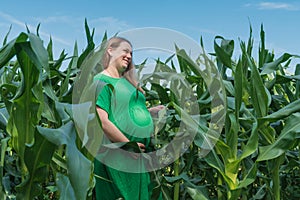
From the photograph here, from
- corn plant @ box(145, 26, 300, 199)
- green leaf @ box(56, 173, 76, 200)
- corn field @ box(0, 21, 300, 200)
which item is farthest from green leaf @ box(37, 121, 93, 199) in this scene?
corn plant @ box(145, 26, 300, 199)

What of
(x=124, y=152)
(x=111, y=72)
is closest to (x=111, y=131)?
(x=124, y=152)

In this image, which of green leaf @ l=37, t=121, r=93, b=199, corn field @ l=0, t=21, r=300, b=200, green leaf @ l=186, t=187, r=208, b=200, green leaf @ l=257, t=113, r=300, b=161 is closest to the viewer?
green leaf @ l=37, t=121, r=93, b=199

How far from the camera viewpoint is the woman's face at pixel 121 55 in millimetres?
1531

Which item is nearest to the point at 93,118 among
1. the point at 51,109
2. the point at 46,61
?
the point at 46,61

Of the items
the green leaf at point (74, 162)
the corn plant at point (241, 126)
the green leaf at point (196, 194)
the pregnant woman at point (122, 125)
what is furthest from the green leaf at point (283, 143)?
the green leaf at point (74, 162)

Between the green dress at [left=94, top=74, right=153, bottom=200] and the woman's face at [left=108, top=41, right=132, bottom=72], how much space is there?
53mm

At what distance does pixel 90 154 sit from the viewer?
1.06 m

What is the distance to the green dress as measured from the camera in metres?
1.45

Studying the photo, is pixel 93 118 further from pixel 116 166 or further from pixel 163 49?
pixel 163 49

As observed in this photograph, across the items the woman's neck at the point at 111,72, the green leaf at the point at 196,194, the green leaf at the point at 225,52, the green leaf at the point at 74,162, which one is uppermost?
the green leaf at the point at 225,52

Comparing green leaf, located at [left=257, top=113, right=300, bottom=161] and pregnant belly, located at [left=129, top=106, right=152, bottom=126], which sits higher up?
green leaf, located at [left=257, top=113, right=300, bottom=161]

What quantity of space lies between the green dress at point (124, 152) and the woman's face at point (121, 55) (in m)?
0.05

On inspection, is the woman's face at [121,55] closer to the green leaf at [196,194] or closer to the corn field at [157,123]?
the corn field at [157,123]

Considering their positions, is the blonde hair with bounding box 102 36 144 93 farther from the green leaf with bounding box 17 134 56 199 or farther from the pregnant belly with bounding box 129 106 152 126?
the green leaf with bounding box 17 134 56 199
